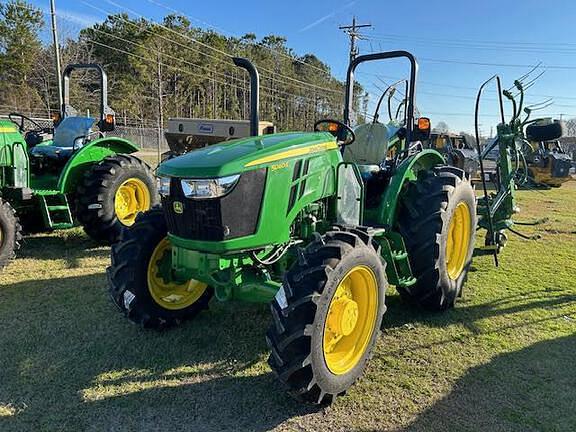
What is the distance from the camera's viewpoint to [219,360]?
10.6 feet

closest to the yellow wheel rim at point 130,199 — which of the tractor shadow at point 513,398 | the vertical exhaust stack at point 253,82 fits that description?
the vertical exhaust stack at point 253,82

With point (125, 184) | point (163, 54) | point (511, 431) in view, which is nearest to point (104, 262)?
point (125, 184)

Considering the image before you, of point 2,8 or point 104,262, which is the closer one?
point 104,262

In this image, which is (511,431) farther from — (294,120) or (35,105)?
(294,120)

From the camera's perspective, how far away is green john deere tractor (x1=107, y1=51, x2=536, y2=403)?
8.50ft

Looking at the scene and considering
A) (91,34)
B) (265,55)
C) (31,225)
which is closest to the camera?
(31,225)

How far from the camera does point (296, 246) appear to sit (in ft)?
10.8

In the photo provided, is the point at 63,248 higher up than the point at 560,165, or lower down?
lower down

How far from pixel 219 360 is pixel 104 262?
9.25 ft

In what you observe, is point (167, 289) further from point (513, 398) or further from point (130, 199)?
point (130, 199)

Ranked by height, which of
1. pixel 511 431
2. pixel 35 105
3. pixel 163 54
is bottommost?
pixel 511 431

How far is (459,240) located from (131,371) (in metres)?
3.14

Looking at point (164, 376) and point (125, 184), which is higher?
point (125, 184)

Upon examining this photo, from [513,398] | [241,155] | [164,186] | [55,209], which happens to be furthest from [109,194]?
[513,398]
